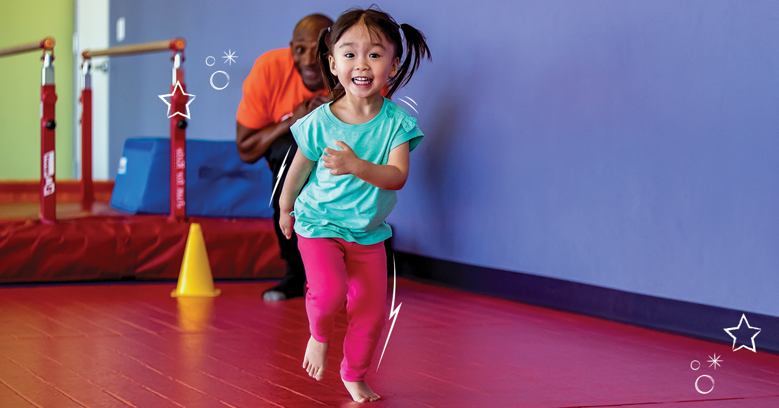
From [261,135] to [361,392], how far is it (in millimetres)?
1611

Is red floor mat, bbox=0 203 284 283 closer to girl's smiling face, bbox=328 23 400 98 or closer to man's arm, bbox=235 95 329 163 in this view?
man's arm, bbox=235 95 329 163

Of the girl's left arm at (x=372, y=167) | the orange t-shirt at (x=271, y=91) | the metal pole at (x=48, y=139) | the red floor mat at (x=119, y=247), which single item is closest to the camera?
the girl's left arm at (x=372, y=167)

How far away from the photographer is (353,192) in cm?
159

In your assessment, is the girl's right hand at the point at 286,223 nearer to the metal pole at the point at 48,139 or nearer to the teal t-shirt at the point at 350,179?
the teal t-shirt at the point at 350,179

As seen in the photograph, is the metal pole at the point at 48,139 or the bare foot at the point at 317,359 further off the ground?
the metal pole at the point at 48,139

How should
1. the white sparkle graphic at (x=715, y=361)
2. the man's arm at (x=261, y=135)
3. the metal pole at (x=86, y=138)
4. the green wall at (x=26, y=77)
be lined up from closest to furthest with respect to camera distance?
the white sparkle graphic at (x=715, y=361), the man's arm at (x=261, y=135), the metal pole at (x=86, y=138), the green wall at (x=26, y=77)

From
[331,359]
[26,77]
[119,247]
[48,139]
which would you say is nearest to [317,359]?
[331,359]

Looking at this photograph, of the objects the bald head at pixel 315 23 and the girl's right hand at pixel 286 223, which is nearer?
the girl's right hand at pixel 286 223

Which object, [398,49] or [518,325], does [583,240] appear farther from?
[398,49]

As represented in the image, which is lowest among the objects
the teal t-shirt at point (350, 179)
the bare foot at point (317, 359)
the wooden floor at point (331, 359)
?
the wooden floor at point (331, 359)

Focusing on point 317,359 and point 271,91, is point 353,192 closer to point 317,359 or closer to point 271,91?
point 317,359

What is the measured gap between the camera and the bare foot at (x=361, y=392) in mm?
1591

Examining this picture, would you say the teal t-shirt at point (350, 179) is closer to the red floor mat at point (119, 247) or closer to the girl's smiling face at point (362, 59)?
the girl's smiling face at point (362, 59)

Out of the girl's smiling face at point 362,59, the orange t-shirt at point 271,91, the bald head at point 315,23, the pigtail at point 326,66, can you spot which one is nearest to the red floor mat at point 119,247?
the orange t-shirt at point 271,91
